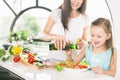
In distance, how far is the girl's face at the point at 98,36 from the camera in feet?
6.36

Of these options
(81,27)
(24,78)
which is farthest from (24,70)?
(81,27)

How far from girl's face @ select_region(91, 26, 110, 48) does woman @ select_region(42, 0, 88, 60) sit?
0.30 metres

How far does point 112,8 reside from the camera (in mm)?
1913

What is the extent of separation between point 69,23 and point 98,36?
0.44 meters

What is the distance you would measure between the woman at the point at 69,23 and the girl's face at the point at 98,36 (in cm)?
30

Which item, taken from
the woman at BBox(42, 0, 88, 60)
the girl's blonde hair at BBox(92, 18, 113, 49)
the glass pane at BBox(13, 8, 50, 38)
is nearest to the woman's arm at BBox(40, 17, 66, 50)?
the woman at BBox(42, 0, 88, 60)

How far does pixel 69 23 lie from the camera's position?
7.66 feet

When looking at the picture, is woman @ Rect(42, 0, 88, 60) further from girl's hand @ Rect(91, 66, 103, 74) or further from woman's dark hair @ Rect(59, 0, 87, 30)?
girl's hand @ Rect(91, 66, 103, 74)

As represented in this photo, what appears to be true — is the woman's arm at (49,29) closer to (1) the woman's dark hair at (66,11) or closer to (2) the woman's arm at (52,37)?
(2) the woman's arm at (52,37)

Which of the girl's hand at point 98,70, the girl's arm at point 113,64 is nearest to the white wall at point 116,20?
the girl's arm at point 113,64

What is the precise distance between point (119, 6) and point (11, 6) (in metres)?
2.20

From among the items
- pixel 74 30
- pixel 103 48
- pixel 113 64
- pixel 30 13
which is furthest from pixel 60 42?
pixel 30 13

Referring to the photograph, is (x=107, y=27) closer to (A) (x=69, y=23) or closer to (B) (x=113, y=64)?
(B) (x=113, y=64)

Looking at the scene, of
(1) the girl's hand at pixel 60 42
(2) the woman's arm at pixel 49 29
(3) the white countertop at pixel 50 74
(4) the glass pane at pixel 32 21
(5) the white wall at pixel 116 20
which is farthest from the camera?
(4) the glass pane at pixel 32 21
